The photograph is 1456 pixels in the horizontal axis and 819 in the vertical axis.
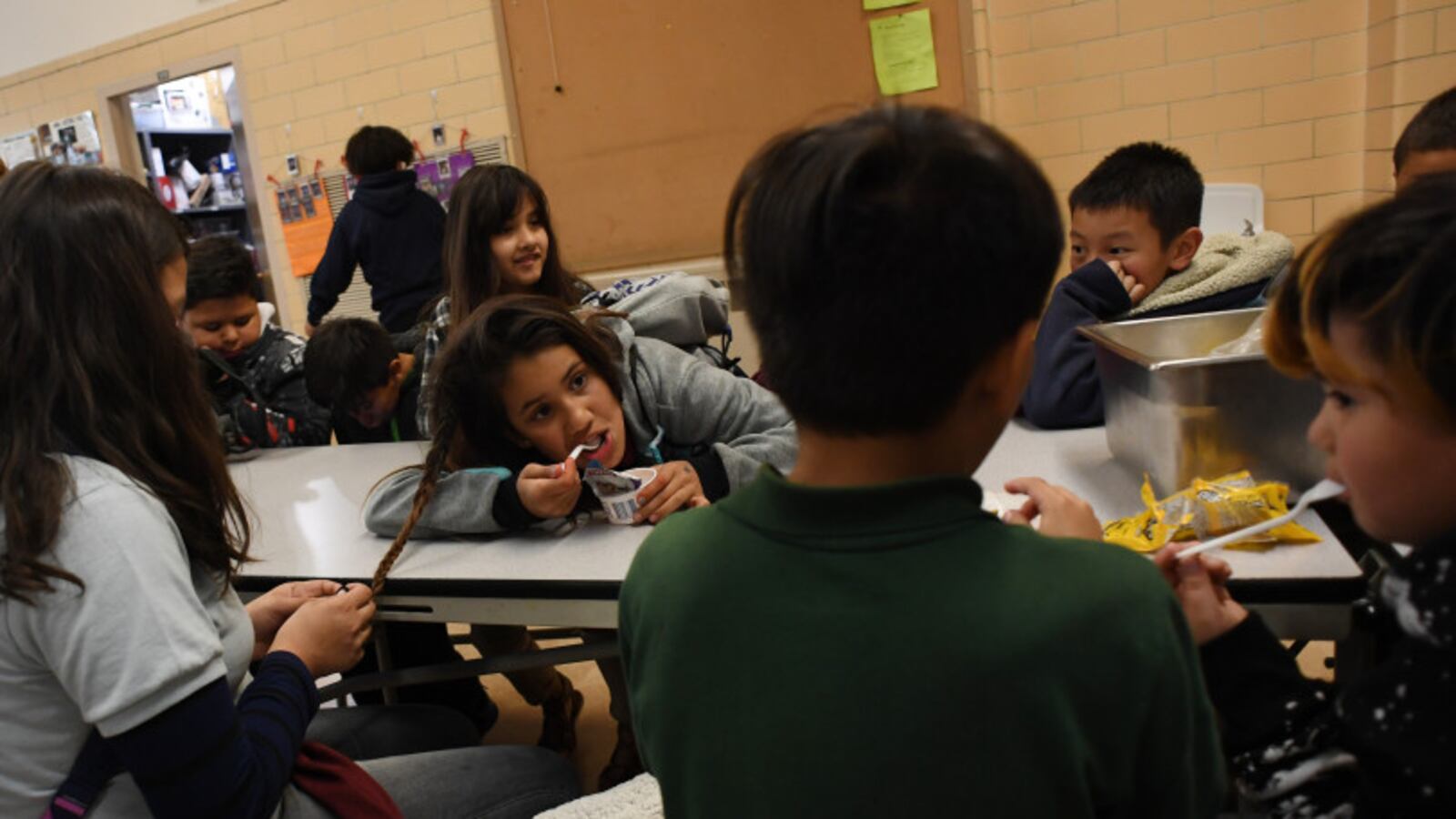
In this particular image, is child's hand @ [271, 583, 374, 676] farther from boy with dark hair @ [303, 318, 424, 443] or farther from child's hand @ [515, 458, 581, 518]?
boy with dark hair @ [303, 318, 424, 443]

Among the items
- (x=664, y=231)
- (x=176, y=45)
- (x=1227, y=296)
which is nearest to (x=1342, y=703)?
(x=1227, y=296)

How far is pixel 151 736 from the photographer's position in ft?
2.92

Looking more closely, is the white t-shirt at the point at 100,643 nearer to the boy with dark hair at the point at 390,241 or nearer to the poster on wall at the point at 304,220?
the boy with dark hair at the point at 390,241

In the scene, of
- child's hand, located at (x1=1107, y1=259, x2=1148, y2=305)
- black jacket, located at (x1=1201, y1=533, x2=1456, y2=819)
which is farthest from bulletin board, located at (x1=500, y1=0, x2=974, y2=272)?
black jacket, located at (x1=1201, y1=533, x2=1456, y2=819)

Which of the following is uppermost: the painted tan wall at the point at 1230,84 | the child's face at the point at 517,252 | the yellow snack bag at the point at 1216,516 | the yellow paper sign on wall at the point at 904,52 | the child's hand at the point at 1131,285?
the yellow paper sign on wall at the point at 904,52

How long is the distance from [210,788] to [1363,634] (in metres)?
1.16

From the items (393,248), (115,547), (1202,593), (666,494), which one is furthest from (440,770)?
(393,248)

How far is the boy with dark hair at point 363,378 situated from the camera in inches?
91.2

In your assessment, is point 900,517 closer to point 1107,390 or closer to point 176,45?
point 1107,390

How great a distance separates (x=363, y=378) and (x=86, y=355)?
1407 millimetres

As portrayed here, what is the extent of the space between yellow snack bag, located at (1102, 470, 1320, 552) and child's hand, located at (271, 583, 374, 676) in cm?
100

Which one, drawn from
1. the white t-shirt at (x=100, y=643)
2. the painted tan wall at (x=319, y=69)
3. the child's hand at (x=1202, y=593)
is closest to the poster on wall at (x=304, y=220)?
the painted tan wall at (x=319, y=69)

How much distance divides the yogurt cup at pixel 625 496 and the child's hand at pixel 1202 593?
0.81 meters

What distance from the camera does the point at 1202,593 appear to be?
0.82 metres
